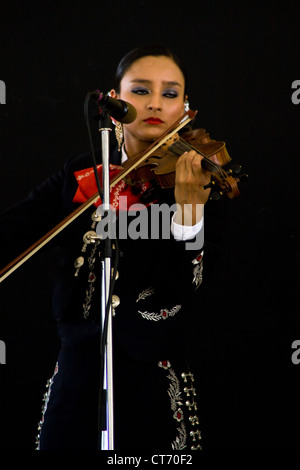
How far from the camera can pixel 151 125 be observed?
1686 millimetres

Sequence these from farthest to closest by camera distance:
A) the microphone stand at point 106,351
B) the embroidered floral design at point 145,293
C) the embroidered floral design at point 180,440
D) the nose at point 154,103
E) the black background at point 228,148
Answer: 1. the black background at point 228,148
2. the nose at point 154,103
3. the embroidered floral design at point 145,293
4. the embroidered floral design at point 180,440
5. the microphone stand at point 106,351

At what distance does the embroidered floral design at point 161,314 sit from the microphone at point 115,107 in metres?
0.48

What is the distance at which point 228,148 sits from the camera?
217 cm

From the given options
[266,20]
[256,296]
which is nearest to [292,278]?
[256,296]

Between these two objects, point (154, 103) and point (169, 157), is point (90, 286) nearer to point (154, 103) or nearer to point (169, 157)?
point (169, 157)

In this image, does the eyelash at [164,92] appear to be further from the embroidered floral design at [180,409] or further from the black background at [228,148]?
the embroidered floral design at [180,409]

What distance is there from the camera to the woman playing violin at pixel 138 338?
1410 millimetres

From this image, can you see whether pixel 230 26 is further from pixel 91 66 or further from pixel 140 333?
pixel 140 333

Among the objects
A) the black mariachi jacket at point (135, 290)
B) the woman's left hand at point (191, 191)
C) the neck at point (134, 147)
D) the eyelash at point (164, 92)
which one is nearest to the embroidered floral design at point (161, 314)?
the black mariachi jacket at point (135, 290)

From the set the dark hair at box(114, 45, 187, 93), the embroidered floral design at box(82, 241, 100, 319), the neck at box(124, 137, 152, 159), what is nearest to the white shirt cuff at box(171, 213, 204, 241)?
the embroidered floral design at box(82, 241, 100, 319)

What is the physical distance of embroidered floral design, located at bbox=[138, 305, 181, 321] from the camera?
1.50 m

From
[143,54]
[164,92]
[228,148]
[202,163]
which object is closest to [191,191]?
[202,163]

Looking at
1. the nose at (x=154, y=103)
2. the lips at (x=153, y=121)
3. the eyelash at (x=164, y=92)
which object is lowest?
the lips at (x=153, y=121)

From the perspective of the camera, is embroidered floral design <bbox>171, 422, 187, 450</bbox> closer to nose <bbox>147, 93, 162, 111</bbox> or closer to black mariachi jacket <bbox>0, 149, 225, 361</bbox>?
black mariachi jacket <bbox>0, 149, 225, 361</bbox>
